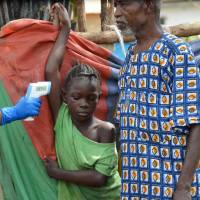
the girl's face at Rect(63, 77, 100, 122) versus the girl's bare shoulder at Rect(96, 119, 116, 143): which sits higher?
the girl's face at Rect(63, 77, 100, 122)

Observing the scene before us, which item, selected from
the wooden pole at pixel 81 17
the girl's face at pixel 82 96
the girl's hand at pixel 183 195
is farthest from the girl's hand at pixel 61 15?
the girl's hand at pixel 183 195

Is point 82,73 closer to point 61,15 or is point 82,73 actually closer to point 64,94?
point 64,94

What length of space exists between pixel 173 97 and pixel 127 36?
1.41 m

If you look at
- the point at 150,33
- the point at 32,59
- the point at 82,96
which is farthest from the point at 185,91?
the point at 32,59

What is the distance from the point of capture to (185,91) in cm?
224

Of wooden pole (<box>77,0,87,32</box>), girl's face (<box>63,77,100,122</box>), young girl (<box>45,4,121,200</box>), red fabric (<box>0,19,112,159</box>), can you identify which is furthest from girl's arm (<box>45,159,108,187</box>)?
wooden pole (<box>77,0,87,32</box>)

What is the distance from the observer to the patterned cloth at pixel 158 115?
2.25 metres

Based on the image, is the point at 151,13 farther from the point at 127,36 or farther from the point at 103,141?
the point at 127,36

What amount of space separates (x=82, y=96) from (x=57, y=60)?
29cm

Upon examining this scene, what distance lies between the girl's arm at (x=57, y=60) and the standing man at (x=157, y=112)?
2.13ft

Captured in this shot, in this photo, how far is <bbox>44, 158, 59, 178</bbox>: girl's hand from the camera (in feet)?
9.93

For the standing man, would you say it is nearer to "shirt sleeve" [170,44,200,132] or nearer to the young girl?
"shirt sleeve" [170,44,200,132]

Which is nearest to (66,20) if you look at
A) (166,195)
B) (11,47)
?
(11,47)

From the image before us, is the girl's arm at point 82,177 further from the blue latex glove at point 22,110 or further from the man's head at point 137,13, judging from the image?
the man's head at point 137,13
